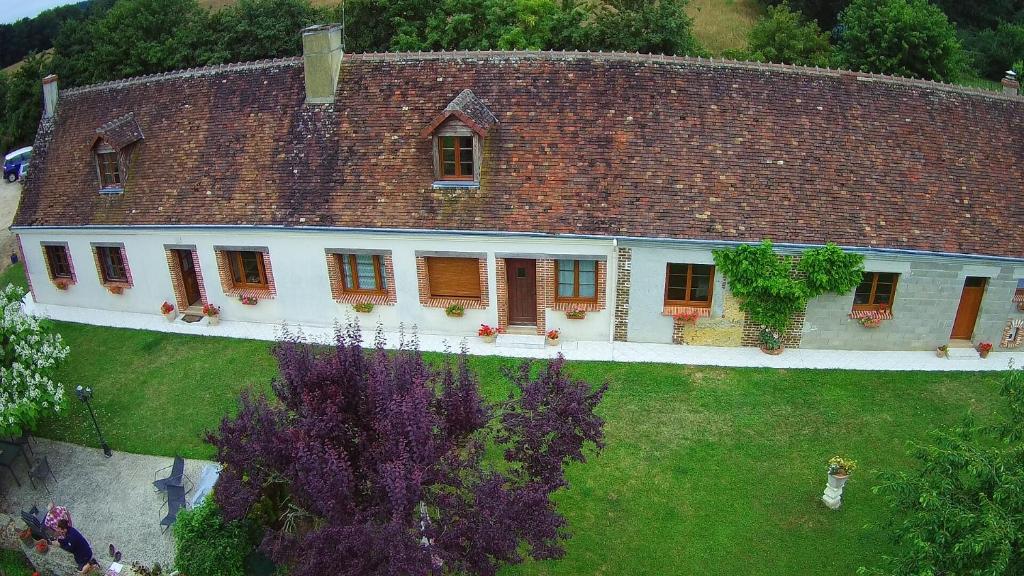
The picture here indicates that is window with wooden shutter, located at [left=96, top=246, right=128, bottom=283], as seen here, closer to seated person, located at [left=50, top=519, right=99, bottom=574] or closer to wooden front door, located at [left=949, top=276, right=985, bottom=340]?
seated person, located at [left=50, top=519, right=99, bottom=574]

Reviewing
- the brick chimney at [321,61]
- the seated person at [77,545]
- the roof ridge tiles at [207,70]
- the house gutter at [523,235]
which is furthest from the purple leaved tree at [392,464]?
the roof ridge tiles at [207,70]

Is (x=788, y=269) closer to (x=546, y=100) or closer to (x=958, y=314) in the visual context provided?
(x=958, y=314)

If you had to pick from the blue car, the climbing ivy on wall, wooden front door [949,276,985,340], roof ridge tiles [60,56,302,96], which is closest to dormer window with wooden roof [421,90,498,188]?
roof ridge tiles [60,56,302,96]

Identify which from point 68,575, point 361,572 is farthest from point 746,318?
point 68,575

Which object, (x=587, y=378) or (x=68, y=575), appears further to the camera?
(x=587, y=378)

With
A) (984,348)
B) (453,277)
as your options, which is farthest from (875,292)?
(453,277)

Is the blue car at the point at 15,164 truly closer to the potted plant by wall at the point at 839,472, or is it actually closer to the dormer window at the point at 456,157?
the dormer window at the point at 456,157
